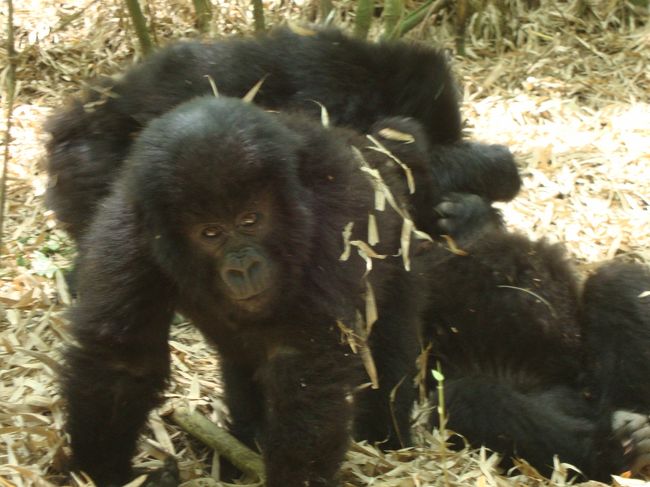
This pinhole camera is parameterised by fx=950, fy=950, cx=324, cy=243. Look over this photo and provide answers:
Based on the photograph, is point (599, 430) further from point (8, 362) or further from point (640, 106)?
point (640, 106)

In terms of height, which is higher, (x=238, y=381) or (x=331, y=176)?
(x=331, y=176)

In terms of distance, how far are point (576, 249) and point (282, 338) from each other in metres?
2.48

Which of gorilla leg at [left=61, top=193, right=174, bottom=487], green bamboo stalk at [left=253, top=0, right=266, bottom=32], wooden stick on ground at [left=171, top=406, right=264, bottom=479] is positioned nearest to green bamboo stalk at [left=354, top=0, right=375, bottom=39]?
green bamboo stalk at [left=253, top=0, right=266, bottom=32]

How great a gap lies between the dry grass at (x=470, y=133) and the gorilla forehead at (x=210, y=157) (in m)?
0.91

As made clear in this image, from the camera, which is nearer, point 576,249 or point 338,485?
point 338,485

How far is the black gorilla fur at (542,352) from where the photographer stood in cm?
339

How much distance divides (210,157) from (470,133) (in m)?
2.60

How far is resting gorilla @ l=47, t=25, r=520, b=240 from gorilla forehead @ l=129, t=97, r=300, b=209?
113cm

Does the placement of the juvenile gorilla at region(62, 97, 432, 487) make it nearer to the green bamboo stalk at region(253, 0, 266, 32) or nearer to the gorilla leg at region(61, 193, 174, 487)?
the gorilla leg at region(61, 193, 174, 487)

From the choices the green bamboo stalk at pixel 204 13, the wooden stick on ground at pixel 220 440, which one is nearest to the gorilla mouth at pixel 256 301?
the wooden stick on ground at pixel 220 440

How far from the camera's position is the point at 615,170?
518 centimetres

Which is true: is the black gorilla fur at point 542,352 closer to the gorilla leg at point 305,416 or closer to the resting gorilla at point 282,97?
the resting gorilla at point 282,97

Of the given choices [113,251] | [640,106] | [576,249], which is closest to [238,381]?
[113,251]

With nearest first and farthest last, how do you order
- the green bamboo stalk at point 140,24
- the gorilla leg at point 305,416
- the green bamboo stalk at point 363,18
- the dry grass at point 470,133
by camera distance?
the gorilla leg at point 305,416
the dry grass at point 470,133
the green bamboo stalk at point 140,24
the green bamboo stalk at point 363,18
